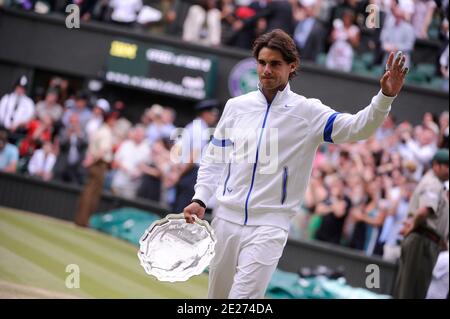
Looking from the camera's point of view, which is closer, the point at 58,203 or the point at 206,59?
the point at 58,203

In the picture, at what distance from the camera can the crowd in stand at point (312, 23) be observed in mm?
15453

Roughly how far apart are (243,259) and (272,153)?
635 millimetres

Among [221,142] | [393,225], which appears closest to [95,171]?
[393,225]

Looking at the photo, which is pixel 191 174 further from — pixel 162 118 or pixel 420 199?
pixel 162 118

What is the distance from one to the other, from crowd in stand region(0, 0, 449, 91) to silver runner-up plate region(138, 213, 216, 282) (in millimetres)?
8613

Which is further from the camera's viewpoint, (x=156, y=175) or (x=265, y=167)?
(x=156, y=175)

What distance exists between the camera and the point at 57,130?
16.8m

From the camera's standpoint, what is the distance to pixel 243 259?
5.47 m

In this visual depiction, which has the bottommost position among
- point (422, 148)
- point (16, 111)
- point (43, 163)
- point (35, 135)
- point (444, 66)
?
point (43, 163)

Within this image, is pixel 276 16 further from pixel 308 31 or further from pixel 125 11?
pixel 125 11

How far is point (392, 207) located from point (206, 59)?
6315 millimetres

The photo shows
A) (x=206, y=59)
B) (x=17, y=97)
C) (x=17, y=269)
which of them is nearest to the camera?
(x=17, y=269)
